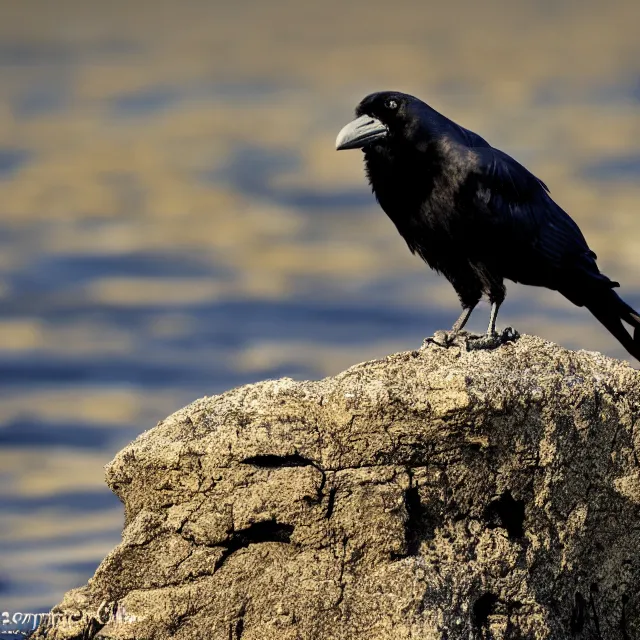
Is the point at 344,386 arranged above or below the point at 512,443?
above

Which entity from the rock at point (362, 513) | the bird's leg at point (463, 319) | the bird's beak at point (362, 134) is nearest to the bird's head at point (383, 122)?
the bird's beak at point (362, 134)

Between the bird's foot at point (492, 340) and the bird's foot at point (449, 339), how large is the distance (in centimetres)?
4

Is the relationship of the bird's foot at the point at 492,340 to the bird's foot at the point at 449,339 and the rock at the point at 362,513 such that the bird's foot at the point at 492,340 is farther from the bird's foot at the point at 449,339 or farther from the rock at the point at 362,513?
the rock at the point at 362,513

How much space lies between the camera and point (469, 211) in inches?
282

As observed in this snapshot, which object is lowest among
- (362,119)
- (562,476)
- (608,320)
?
(562,476)

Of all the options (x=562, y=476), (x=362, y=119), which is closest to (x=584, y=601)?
(x=562, y=476)

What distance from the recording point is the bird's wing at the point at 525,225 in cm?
721

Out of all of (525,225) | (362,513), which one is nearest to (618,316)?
(525,225)

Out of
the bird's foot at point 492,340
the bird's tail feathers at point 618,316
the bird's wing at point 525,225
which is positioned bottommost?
the bird's foot at point 492,340

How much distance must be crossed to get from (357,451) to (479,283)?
2.22m

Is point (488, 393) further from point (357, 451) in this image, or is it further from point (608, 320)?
point (608, 320)

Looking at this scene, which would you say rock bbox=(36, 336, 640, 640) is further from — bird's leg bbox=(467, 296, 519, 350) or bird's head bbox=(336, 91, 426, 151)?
bird's head bbox=(336, 91, 426, 151)

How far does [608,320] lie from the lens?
7711mm

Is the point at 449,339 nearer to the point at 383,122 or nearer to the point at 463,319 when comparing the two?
the point at 463,319
